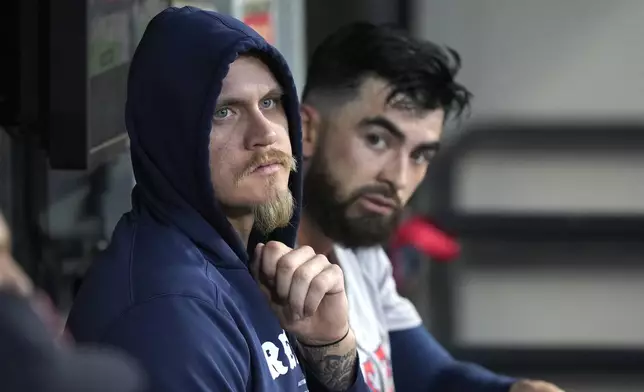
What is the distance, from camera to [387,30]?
179 cm

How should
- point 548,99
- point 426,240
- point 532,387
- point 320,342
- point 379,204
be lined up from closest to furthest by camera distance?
point 320,342 < point 532,387 < point 379,204 < point 426,240 < point 548,99

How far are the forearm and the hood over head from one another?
0.53 ft

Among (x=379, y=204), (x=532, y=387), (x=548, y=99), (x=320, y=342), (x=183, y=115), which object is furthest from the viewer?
(x=548, y=99)

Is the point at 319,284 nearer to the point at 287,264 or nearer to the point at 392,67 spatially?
the point at 287,264

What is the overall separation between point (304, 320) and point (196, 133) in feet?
0.81

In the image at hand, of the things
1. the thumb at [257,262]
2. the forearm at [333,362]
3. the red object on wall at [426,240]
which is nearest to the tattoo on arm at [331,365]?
the forearm at [333,362]

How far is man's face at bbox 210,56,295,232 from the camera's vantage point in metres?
1.20

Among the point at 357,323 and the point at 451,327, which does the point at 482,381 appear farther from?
the point at 451,327

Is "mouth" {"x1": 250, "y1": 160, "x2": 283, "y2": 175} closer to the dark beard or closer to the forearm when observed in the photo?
the forearm

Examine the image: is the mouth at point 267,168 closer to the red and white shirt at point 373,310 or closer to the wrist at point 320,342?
the wrist at point 320,342

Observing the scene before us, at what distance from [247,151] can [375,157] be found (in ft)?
1.85

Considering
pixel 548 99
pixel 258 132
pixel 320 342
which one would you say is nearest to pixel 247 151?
pixel 258 132

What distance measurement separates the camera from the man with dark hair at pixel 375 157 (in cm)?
173

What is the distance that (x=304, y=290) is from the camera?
1.17m
